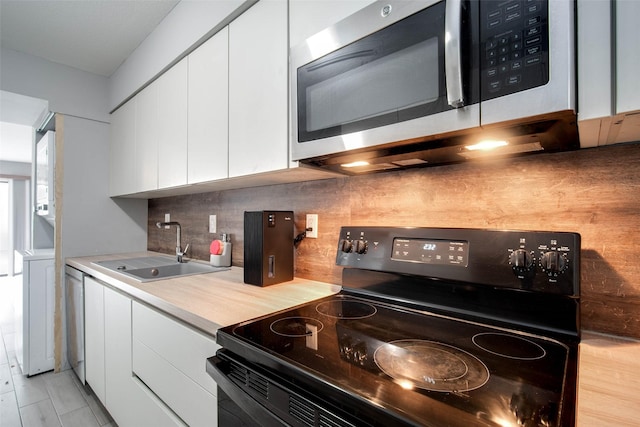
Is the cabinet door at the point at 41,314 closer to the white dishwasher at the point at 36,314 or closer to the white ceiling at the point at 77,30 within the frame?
the white dishwasher at the point at 36,314

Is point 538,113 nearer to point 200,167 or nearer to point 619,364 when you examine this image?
point 619,364

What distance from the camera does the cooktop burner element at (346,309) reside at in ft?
3.09

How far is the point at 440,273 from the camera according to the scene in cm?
91

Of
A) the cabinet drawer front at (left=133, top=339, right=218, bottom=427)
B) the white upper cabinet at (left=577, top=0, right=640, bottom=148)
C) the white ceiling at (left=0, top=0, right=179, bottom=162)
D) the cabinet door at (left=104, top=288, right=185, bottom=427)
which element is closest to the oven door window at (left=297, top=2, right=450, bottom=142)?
the white upper cabinet at (left=577, top=0, right=640, bottom=148)

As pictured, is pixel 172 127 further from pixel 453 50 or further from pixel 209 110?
pixel 453 50

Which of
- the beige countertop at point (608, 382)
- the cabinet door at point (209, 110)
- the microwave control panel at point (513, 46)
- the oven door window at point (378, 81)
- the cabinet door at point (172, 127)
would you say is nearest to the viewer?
the beige countertop at point (608, 382)

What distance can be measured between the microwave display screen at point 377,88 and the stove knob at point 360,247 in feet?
1.45

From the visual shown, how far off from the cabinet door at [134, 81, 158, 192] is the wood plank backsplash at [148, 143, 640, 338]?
1.19m

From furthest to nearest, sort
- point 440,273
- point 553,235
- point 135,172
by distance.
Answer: point 135,172, point 440,273, point 553,235

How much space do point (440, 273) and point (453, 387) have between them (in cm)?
43

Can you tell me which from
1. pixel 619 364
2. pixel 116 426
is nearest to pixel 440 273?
pixel 619 364

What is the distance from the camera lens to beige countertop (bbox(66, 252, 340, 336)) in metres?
0.96

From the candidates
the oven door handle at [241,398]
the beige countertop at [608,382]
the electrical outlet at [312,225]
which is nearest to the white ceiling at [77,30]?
the electrical outlet at [312,225]

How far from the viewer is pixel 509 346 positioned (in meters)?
0.71
